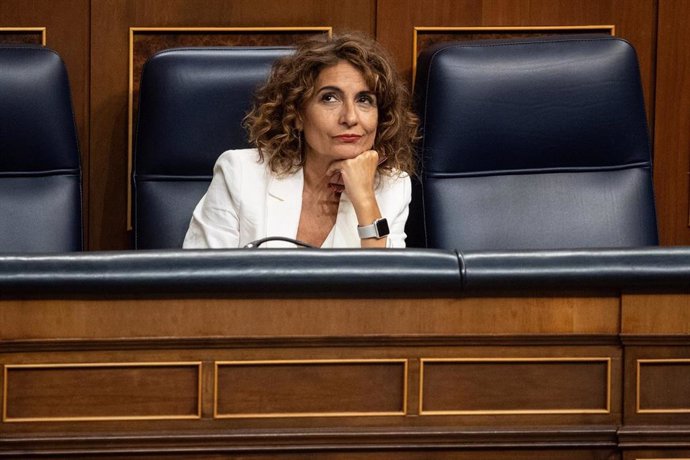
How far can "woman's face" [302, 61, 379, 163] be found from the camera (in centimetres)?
175

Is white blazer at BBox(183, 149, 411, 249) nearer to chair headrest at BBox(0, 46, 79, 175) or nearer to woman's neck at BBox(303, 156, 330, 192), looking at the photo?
woman's neck at BBox(303, 156, 330, 192)

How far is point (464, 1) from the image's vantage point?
2.05 meters

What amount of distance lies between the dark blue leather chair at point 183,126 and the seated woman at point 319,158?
43 mm

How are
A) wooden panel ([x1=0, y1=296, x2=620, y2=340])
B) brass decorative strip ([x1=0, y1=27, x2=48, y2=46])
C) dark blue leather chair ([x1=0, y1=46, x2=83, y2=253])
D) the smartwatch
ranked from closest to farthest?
wooden panel ([x1=0, y1=296, x2=620, y2=340]) < the smartwatch < dark blue leather chair ([x1=0, y1=46, x2=83, y2=253]) < brass decorative strip ([x1=0, y1=27, x2=48, y2=46])

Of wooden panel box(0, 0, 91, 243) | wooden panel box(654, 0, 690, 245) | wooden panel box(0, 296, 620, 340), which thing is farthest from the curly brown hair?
wooden panel box(0, 296, 620, 340)

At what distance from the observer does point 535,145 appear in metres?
1.86

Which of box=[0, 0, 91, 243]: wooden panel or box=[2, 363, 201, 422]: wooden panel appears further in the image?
box=[0, 0, 91, 243]: wooden panel

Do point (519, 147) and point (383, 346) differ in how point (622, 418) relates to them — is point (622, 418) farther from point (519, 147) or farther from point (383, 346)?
point (519, 147)

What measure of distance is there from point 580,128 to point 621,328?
837mm

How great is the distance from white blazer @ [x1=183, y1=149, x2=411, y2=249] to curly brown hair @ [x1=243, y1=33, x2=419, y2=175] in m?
0.04

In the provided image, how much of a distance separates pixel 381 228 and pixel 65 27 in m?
0.79

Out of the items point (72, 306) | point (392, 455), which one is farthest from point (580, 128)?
point (72, 306)

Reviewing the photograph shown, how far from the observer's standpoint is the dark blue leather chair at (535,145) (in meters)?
1.83

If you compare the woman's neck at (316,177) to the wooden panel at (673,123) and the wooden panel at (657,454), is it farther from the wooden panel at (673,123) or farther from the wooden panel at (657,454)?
the wooden panel at (657,454)
